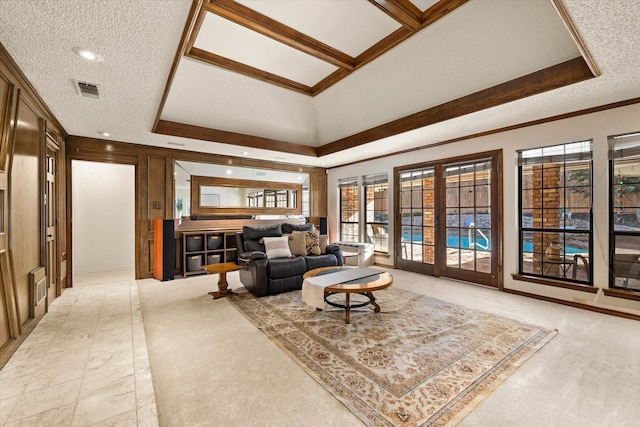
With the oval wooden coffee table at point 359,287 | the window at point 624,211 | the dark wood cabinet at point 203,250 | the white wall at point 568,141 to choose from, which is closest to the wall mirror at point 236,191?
the dark wood cabinet at point 203,250

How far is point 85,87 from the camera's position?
270 centimetres

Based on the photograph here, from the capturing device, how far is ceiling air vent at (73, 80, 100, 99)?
8.63ft

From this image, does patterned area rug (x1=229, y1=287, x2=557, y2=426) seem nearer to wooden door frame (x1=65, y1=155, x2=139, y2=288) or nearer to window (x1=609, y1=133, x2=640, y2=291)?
window (x1=609, y1=133, x2=640, y2=291)

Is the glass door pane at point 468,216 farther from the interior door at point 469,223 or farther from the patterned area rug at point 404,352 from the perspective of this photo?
the patterned area rug at point 404,352

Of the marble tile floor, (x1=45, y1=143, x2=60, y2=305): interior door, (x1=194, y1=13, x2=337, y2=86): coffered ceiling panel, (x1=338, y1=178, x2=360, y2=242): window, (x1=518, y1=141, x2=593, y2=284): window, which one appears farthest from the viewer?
(x1=338, y1=178, x2=360, y2=242): window

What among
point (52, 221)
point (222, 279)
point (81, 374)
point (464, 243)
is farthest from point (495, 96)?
point (52, 221)

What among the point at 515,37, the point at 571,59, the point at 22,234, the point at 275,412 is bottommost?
the point at 275,412

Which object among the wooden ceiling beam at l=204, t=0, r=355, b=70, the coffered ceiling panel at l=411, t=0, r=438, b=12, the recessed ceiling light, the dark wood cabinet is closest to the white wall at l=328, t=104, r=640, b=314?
the coffered ceiling panel at l=411, t=0, r=438, b=12

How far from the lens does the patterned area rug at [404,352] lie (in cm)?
174

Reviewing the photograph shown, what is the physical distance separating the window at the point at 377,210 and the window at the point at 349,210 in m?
0.33

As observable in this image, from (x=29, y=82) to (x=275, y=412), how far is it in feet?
11.6

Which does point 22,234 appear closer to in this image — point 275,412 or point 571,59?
point 275,412

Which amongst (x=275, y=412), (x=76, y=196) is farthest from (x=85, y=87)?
(x=76, y=196)

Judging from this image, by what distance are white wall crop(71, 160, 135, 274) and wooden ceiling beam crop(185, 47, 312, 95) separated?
11.5 ft
